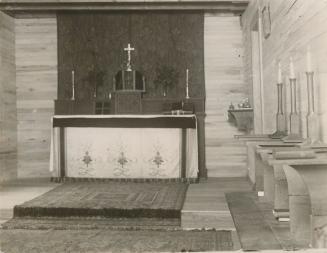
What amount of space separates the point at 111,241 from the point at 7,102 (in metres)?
4.75

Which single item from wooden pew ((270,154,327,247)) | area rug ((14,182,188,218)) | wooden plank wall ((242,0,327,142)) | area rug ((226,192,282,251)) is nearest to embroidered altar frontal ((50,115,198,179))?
Result: area rug ((14,182,188,218))

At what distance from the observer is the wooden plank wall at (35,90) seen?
326 inches

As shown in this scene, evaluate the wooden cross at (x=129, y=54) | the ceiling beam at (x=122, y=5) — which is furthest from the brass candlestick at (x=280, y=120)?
the wooden cross at (x=129, y=54)

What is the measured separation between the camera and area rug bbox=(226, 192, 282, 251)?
10.9 feet

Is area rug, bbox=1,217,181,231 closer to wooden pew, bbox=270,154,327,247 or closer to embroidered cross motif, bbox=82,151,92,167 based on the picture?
wooden pew, bbox=270,154,327,247

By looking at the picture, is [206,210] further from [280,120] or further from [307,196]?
[307,196]

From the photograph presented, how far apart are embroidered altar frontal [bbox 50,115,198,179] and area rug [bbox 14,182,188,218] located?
0.57 m

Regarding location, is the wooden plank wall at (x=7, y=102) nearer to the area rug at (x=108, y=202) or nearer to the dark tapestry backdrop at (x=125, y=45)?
the dark tapestry backdrop at (x=125, y=45)

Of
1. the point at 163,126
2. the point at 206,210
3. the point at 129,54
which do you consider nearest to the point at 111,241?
the point at 206,210

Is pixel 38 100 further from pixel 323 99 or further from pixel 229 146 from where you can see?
pixel 323 99

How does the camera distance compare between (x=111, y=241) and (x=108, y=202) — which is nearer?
(x=111, y=241)

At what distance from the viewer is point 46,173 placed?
8.33m

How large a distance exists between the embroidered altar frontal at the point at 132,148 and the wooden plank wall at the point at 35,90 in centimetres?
174

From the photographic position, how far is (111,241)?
3.78 meters
